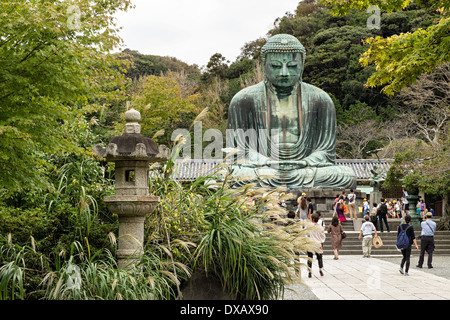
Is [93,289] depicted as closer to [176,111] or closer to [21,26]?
[21,26]

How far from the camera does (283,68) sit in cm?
1797

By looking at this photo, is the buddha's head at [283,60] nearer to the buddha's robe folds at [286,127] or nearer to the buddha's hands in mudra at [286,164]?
the buddha's robe folds at [286,127]

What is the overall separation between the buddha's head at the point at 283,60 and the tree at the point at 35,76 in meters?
12.5

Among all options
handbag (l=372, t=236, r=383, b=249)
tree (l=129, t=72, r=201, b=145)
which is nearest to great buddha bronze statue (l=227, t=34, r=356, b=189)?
handbag (l=372, t=236, r=383, b=249)

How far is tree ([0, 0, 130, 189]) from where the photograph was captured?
17.6 ft

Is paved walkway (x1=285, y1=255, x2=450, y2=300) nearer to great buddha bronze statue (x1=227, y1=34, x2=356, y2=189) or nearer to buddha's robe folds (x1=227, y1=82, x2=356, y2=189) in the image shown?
great buddha bronze statue (x1=227, y1=34, x2=356, y2=189)

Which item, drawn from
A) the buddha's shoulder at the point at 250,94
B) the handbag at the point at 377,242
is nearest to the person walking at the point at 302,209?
the handbag at the point at 377,242

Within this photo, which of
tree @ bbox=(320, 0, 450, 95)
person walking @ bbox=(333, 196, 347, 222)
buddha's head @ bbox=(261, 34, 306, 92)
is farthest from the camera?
buddha's head @ bbox=(261, 34, 306, 92)

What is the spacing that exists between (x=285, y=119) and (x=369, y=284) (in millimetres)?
10412

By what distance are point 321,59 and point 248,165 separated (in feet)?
75.1

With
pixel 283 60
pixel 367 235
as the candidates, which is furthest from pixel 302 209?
pixel 283 60

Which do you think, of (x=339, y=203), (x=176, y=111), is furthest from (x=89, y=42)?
(x=176, y=111)

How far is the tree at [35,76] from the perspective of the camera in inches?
212

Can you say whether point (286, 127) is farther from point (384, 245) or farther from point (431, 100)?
point (431, 100)
